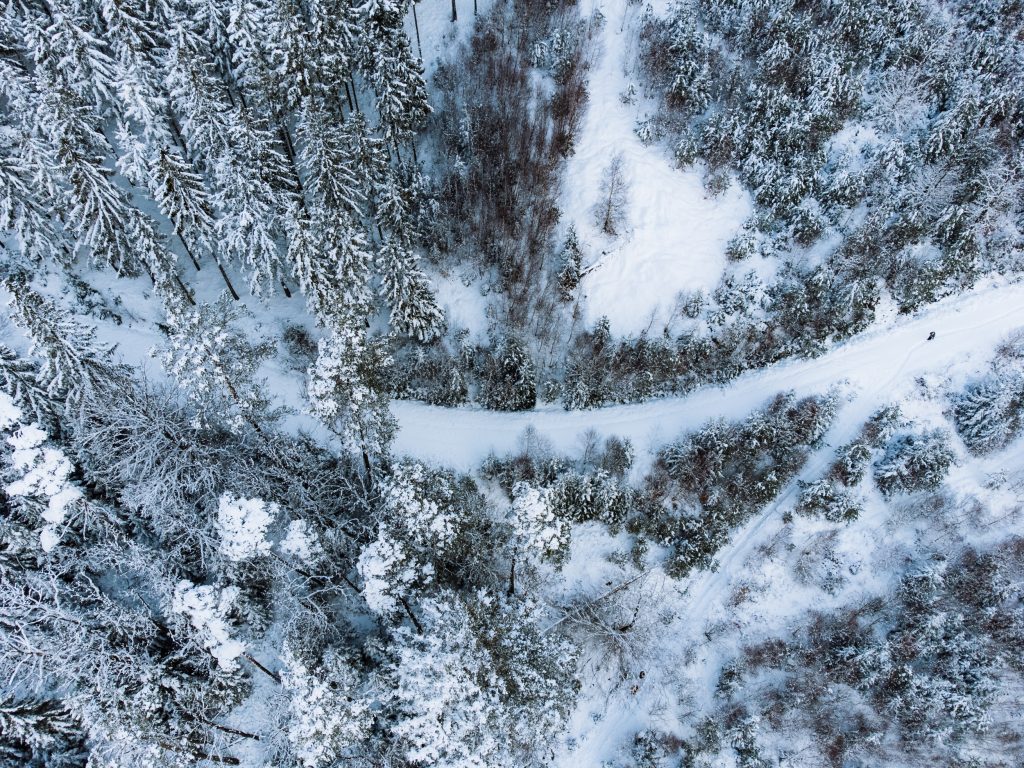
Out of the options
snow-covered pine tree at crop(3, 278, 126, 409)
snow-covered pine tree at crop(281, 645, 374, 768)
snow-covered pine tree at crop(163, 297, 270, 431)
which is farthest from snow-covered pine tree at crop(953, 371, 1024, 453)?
snow-covered pine tree at crop(3, 278, 126, 409)

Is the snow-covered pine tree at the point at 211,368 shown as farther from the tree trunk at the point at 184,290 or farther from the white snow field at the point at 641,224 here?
the white snow field at the point at 641,224

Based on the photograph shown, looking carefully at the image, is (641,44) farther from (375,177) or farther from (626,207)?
(375,177)

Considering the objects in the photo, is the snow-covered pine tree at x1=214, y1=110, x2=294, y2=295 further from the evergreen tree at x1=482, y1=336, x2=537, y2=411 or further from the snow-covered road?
the evergreen tree at x1=482, y1=336, x2=537, y2=411

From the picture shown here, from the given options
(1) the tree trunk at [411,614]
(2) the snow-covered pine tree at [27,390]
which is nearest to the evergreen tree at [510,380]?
(1) the tree trunk at [411,614]

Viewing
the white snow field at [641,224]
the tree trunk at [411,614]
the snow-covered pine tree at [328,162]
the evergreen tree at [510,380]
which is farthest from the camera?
the white snow field at [641,224]

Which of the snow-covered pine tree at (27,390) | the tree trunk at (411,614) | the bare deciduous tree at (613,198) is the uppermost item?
the bare deciduous tree at (613,198)

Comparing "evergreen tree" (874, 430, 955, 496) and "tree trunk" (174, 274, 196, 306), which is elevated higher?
"tree trunk" (174, 274, 196, 306)

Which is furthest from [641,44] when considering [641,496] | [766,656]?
[766,656]
